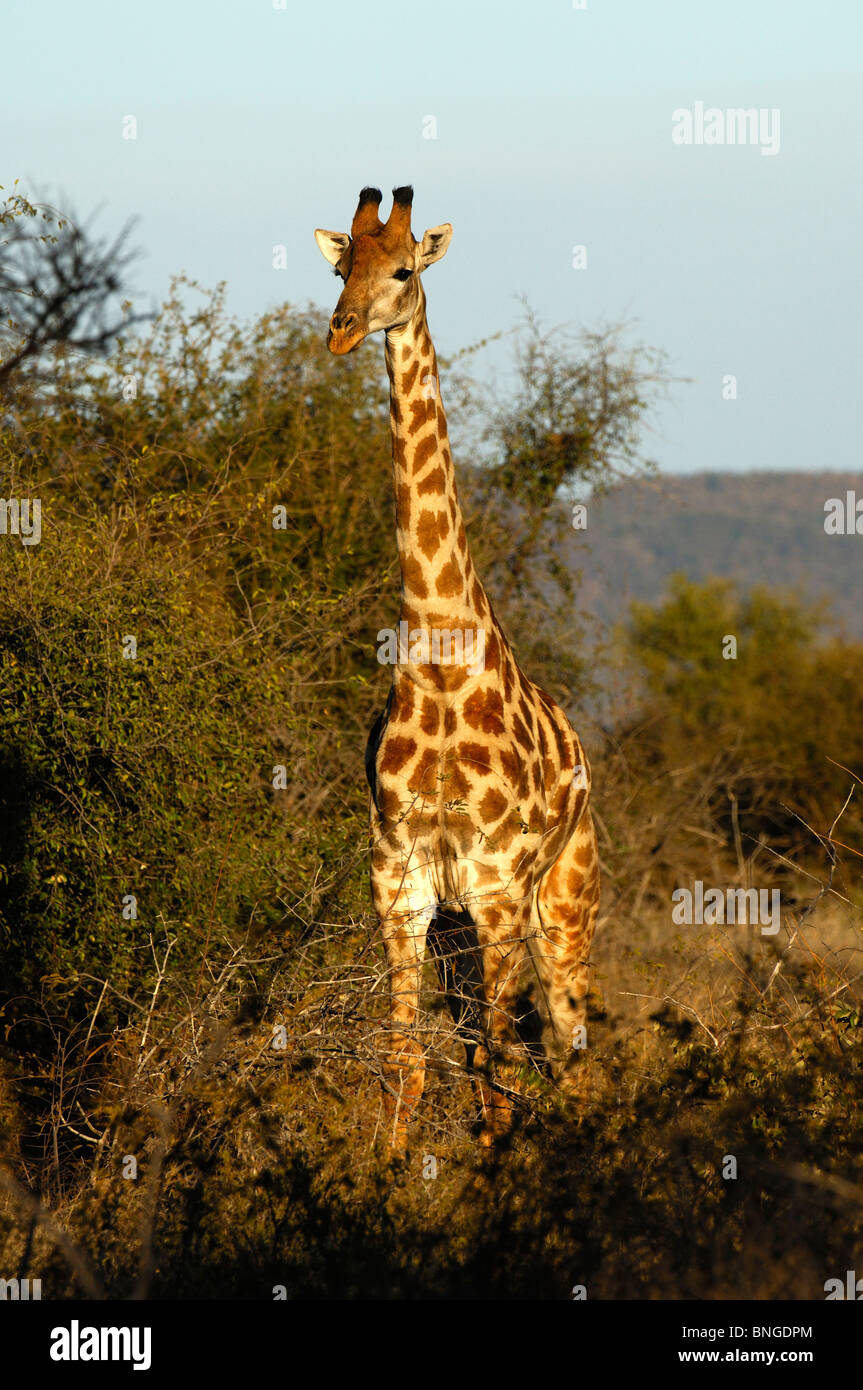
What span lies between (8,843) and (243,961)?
5.15 ft

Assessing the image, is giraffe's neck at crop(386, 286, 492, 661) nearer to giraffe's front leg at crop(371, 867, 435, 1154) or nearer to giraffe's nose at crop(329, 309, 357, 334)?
giraffe's nose at crop(329, 309, 357, 334)

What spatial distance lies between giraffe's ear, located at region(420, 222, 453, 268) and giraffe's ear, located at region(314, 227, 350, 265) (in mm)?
427

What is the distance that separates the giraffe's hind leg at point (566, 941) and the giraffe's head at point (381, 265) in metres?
2.90

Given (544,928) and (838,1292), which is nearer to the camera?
(838,1292)

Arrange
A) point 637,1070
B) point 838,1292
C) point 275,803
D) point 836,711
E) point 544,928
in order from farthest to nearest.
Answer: point 836,711, point 275,803, point 544,928, point 637,1070, point 838,1292

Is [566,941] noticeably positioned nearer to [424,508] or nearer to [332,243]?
[424,508]

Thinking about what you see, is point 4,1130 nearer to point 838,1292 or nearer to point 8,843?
point 8,843

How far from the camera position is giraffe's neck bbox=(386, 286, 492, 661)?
5.93 m

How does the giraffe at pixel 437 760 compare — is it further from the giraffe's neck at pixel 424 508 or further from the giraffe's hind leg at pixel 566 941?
the giraffe's hind leg at pixel 566 941

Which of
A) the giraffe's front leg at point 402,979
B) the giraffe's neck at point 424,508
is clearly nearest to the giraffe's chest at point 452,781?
the giraffe's front leg at point 402,979

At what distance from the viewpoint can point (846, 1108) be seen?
5.37 meters

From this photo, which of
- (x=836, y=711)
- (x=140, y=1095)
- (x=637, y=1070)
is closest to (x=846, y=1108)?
(x=637, y=1070)

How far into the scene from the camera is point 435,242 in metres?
5.96

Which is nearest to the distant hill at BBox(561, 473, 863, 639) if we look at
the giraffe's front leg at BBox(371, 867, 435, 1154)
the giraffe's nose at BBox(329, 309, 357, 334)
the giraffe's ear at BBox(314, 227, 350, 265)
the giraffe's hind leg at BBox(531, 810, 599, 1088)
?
the giraffe's hind leg at BBox(531, 810, 599, 1088)
